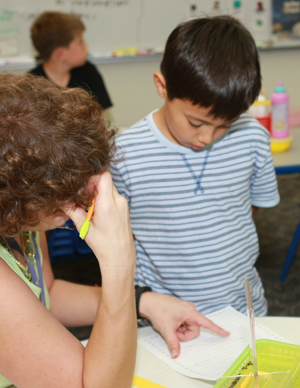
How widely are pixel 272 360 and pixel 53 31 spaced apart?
2.72 metres

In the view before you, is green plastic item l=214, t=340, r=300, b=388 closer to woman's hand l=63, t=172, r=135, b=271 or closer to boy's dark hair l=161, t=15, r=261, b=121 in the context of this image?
woman's hand l=63, t=172, r=135, b=271

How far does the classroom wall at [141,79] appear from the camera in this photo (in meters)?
3.97

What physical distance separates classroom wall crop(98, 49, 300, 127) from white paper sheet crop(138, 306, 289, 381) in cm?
308

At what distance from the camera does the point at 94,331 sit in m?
0.84

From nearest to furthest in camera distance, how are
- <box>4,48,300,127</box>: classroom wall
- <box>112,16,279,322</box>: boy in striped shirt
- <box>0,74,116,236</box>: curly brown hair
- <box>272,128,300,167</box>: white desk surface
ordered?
<box>0,74,116,236</box>: curly brown hair < <box>112,16,279,322</box>: boy in striped shirt < <box>272,128,300,167</box>: white desk surface < <box>4,48,300,127</box>: classroom wall

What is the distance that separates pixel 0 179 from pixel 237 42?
706 mm

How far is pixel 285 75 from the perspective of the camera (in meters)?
4.14

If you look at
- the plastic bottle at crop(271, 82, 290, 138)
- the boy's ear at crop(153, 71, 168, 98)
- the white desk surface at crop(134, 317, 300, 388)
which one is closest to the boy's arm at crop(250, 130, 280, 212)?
the boy's ear at crop(153, 71, 168, 98)

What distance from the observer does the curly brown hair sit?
73 cm

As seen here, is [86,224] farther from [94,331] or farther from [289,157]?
[289,157]

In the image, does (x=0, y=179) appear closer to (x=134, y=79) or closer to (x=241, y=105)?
(x=241, y=105)

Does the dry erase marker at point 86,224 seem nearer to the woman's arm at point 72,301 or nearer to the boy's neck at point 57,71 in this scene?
the woman's arm at point 72,301

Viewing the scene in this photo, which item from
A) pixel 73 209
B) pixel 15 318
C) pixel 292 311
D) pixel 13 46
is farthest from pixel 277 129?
pixel 13 46

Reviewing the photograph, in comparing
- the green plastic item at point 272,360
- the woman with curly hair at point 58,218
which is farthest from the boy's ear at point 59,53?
the green plastic item at point 272,360
